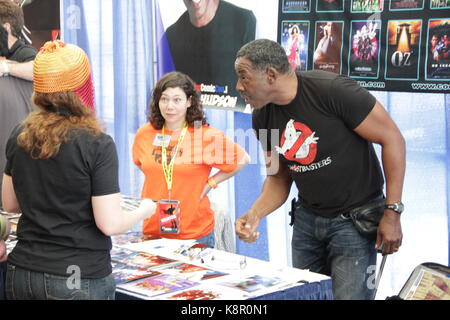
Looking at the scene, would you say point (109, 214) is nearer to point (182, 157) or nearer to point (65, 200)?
point (65, 200)

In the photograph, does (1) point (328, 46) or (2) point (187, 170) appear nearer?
(2) point (187, 170)

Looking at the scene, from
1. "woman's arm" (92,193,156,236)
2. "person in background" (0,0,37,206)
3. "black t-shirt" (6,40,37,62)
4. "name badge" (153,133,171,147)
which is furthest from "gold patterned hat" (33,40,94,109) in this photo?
"black t-shirt" (6,40,37,62)

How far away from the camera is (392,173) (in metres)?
2.31

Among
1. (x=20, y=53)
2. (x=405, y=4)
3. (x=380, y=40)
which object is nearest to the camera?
(x=405, y=4)

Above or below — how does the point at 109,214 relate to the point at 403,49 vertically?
below

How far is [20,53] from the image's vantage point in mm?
3449

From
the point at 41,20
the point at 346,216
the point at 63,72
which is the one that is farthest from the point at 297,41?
the point at 41,20

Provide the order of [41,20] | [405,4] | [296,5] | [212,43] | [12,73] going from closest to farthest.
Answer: [405,4] < [12,73] < [296,5] < [212,43] < [41,20]

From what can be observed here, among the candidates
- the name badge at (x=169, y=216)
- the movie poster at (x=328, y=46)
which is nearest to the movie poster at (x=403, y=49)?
the movie poster at (x=328, y=46)

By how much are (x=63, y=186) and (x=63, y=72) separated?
1.09 ft

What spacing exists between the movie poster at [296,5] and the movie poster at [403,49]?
1.76ft

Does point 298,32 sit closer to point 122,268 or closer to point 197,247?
point 197,247

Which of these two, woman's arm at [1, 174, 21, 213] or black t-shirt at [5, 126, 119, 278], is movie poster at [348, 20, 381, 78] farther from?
woman's arm at [1, 174, 21, 213]

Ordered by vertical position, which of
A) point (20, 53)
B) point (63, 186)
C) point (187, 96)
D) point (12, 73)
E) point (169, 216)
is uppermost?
point (20, 53)
